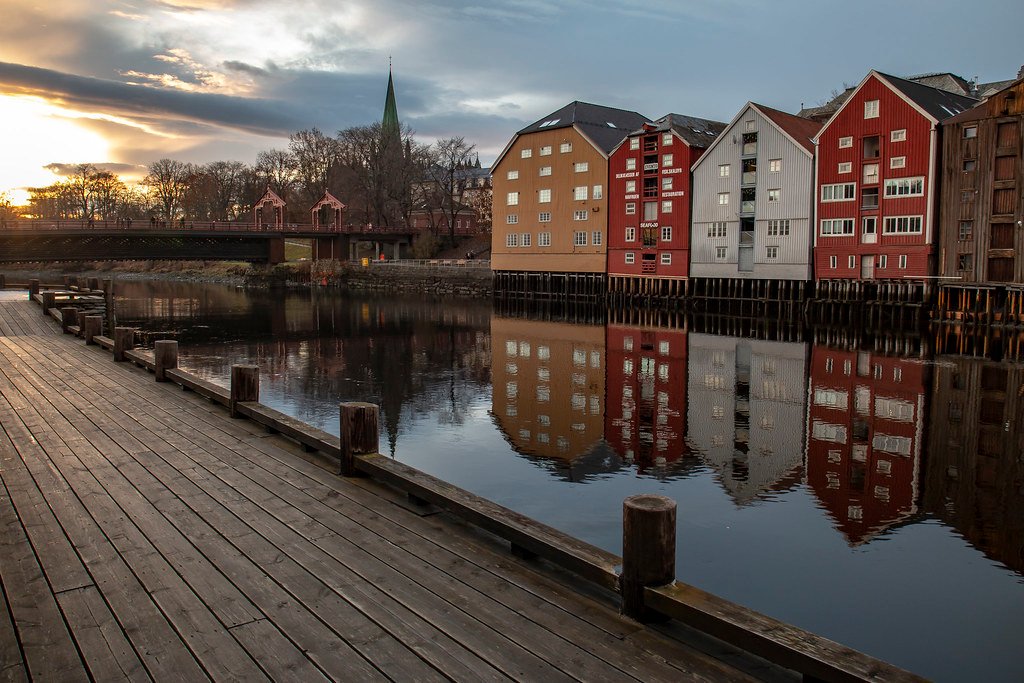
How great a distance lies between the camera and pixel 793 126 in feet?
166

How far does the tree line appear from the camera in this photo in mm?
89250

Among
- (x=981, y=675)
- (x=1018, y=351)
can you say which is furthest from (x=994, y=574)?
(x=1018, y=351)

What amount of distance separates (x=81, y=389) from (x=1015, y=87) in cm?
4507

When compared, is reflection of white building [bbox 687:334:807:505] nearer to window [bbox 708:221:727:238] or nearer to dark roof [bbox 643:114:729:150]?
window [bbox 708:221:727:238]

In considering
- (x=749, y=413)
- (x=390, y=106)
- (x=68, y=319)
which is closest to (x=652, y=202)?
(x=749, y=413)

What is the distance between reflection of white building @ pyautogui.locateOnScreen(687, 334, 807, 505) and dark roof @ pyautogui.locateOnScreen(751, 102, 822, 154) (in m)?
22.1

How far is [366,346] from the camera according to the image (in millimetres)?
32500

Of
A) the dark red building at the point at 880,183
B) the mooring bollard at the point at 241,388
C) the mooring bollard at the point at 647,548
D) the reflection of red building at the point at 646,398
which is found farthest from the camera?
the dark red building at the point at 880,183

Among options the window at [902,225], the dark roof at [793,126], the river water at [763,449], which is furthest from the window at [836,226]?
the river water at [763,449]

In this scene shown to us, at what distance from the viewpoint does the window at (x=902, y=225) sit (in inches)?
1698

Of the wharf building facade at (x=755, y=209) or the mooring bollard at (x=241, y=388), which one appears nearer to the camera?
the mooring bollard at (x=241, y=388)

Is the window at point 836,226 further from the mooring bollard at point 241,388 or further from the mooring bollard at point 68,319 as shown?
the mooring bollard at point 241,388

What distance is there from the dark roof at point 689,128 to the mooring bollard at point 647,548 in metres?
52.6

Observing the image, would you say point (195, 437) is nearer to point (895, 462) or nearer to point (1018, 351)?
point (895, 462)
